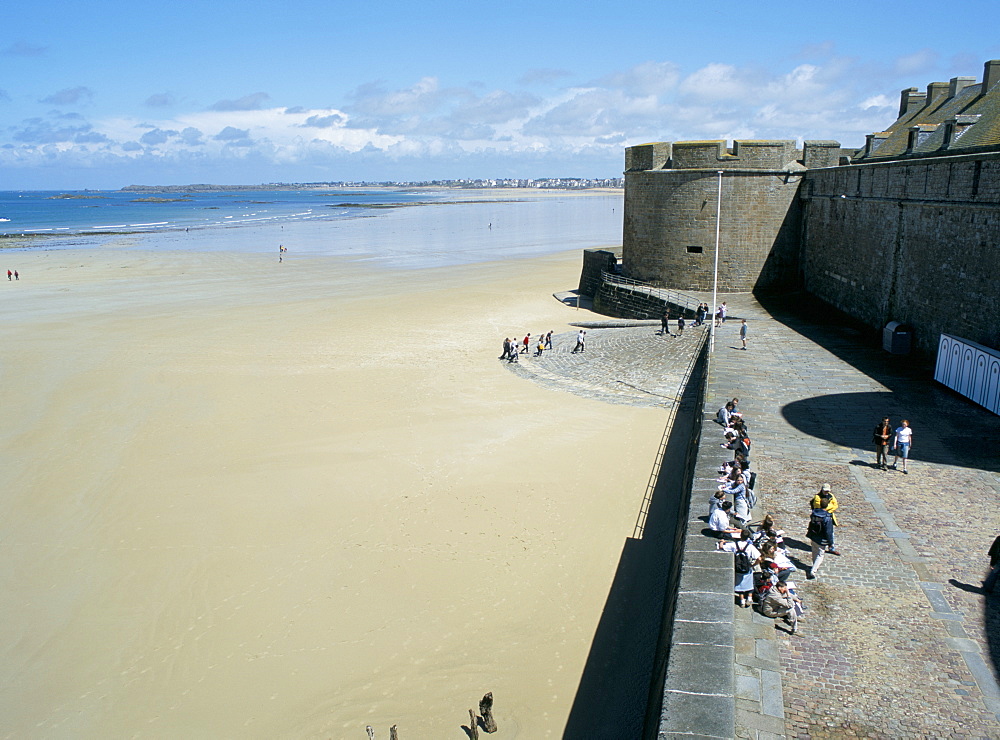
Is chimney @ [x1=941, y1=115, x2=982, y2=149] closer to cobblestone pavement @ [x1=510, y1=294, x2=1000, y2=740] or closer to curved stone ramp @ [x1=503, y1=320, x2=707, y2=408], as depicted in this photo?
cobblestone pavement @ [x1=510, y1=294, x2=1000, y2=740]

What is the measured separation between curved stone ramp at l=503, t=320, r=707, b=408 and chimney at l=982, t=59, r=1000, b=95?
42.5 feet

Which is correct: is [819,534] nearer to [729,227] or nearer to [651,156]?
[729,227]

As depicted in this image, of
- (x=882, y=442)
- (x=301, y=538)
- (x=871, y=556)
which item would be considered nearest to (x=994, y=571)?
(x=871, y=556)

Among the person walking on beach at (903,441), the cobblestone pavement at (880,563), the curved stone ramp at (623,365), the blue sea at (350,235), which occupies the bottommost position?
the curved stone ramp at (623,365)

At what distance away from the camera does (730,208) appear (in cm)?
2412

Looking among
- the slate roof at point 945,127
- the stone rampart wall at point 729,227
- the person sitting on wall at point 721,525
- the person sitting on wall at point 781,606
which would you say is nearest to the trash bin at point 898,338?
the slate roof at point 945,127

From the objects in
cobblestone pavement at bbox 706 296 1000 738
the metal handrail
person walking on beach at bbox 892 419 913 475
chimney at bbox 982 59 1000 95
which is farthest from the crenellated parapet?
person walking on beach at bbox 892 419 913 475

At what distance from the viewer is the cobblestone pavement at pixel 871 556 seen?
5293mm

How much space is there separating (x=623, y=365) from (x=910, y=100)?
2079 cm

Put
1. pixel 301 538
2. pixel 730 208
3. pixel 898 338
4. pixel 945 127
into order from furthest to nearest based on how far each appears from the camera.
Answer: pixel 730 208
pixel 945 127
pixel 898 338
pixel 301 538

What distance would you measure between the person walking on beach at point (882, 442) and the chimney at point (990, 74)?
19210mm

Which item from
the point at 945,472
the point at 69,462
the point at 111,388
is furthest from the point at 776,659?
the point at 111,388

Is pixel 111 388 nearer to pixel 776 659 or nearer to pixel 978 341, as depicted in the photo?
pixel 776 659

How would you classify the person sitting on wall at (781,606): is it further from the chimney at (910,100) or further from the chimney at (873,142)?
the chimney at (910,100)
